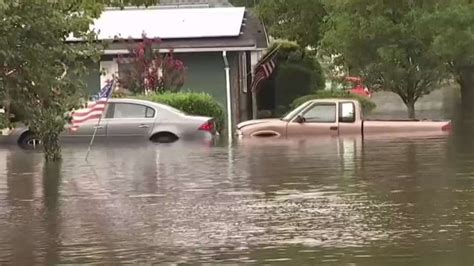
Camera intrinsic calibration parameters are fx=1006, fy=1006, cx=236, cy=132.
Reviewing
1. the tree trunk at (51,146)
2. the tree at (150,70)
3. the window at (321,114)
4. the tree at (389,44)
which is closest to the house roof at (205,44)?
the tree at (150,70)

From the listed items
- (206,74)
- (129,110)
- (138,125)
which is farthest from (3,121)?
(206,74)

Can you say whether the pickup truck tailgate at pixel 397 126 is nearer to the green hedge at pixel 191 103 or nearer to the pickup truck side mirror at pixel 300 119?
the pickup truck side mirror at pixel 300 119

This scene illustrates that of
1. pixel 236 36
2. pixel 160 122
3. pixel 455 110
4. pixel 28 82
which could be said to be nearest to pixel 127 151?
pixel 160 122

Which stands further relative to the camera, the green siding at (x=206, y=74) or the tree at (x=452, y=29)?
the green siding at (x=206, y=74)

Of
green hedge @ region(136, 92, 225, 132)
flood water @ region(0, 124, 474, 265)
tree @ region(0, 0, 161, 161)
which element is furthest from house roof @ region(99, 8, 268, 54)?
tree @ region(0, 0, 161, 161)

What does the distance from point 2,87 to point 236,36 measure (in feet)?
66.1

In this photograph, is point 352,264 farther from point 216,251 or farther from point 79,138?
point 79,138

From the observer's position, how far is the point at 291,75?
4006cm

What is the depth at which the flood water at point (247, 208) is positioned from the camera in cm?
960

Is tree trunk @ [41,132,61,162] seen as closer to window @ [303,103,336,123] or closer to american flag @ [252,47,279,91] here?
window @ [303,103,336,123]

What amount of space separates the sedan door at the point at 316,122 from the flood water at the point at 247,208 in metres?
3.38

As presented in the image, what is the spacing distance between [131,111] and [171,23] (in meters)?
10.8

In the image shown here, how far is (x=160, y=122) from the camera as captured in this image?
81.8 feet

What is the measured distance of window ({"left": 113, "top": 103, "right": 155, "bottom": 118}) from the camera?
25016 millimetres
